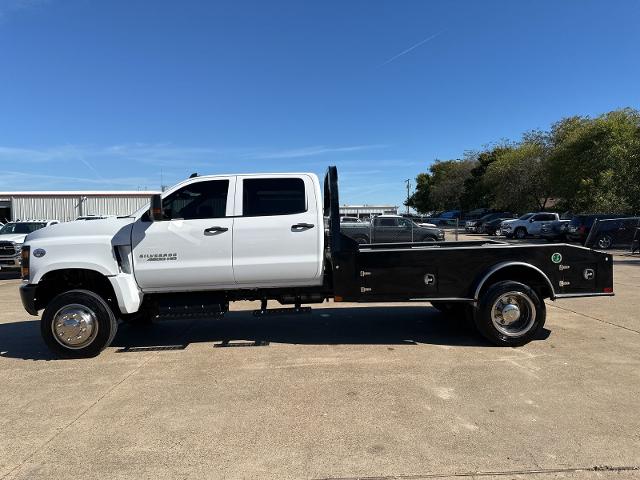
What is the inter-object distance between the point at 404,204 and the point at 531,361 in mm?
117045

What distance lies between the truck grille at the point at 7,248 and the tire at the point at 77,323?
37.2ft

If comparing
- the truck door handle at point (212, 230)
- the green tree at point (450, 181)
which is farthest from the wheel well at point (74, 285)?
the green tree at point (450, 181)

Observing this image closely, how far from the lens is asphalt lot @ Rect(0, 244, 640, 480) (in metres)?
3.56

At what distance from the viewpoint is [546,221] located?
32.4 meters

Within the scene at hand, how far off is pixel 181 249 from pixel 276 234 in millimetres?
1162

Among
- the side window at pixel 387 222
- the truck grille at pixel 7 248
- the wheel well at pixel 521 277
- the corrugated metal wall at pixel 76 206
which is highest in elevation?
the corrugated metal wall at pixel 76 206

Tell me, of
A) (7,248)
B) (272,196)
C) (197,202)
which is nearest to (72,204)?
(7,248)

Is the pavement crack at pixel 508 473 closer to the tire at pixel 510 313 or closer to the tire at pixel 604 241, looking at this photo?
the tire at pixel 510 313

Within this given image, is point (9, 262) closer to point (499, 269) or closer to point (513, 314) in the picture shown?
point (499, 269)

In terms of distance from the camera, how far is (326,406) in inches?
179

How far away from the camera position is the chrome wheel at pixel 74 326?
6.04 metres

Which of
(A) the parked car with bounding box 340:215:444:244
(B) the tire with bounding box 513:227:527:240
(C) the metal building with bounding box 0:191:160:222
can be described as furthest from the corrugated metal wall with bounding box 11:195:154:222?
(B) the tire with bounding box 513:227:527:240

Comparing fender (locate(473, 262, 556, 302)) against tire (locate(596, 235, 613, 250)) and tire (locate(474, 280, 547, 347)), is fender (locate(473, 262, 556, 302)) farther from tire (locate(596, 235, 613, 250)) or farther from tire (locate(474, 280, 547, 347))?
tire (locate(596, 235, 613, 250))

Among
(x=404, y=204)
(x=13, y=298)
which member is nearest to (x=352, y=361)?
(x=13, y=298)
